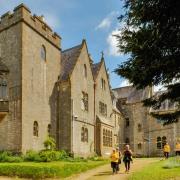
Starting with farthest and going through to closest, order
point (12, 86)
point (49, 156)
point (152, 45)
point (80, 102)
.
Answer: point (80, 102) → point (12, 86) → point (49, 156) → point (152, 45)

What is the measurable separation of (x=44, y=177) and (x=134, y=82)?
1469cm

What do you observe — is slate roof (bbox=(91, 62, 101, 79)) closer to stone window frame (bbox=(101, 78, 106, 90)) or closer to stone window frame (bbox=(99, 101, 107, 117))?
stone window frame (bbox=(101, 78, 106, 90))

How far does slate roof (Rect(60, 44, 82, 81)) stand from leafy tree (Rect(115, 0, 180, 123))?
27.0 meters

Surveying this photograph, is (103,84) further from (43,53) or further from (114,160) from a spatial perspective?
(114,160)

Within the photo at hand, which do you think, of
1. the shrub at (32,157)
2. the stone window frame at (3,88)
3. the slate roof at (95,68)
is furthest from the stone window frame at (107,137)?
the stone window frame at (3,88)

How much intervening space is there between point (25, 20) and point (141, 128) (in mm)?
33598

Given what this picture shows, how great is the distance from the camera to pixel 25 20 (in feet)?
111

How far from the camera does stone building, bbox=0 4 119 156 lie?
3281cm

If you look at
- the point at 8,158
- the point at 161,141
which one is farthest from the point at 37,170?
the point at 161,141

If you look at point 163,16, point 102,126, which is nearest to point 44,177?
point 163,16

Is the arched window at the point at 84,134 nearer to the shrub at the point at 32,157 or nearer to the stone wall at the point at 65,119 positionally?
the stone wall at the point at 65,119

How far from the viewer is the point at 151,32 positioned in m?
11.4

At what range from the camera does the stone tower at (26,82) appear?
32500 mm

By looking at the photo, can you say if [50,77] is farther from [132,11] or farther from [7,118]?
[132,11]
